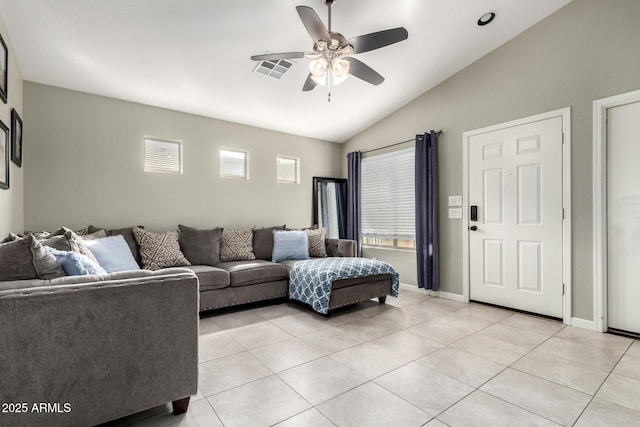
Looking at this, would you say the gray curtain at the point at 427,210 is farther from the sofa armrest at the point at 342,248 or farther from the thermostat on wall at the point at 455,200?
the sofa armrest at the point at 342,248

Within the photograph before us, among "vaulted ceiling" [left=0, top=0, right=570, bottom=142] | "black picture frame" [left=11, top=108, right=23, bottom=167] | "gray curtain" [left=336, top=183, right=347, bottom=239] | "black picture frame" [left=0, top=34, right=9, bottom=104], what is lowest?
"gray curtain" [left=336, top=183, right=347, bottom=239]

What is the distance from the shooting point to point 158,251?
3.45 m

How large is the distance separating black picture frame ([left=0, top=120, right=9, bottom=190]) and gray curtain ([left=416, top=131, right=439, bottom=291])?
4.23 meters

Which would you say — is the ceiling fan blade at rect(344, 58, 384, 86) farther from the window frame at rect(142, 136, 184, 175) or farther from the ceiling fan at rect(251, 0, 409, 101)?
the window frame at rect(142, 136, 184, 175)

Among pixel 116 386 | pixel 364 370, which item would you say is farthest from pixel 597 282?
pixel 116 386

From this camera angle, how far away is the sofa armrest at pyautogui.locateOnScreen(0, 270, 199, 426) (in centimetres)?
125

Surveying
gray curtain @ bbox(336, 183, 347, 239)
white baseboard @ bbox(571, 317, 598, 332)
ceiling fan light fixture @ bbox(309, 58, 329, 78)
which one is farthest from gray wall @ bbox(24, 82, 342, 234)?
white baseboard @ bbox(571, 317, 598, 332)

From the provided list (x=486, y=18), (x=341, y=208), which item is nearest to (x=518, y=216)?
(x=486, y=18)

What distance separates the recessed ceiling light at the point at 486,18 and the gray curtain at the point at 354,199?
2.48m

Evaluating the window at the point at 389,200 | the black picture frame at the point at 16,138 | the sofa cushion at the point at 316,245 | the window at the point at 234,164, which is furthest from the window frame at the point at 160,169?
the window at the point at 389,200

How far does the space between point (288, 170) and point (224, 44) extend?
2423 millimetres

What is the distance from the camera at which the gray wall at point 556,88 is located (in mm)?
2801

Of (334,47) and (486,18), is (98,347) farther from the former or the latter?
(486,18)

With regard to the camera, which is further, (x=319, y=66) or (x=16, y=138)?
(x=16, y=138)
